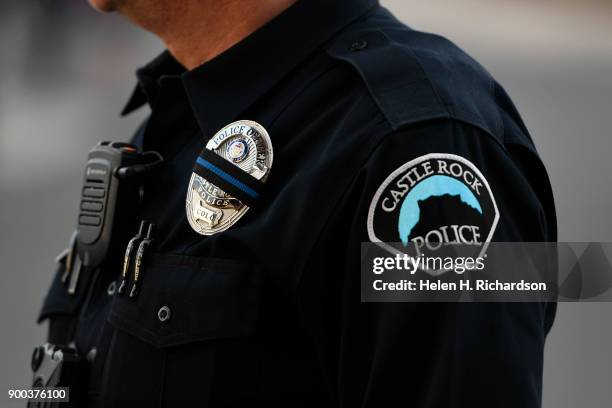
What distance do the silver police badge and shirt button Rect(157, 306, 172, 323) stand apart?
11 cm

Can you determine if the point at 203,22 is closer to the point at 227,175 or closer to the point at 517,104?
the point at 227,175

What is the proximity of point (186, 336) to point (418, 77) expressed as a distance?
1.50 feet

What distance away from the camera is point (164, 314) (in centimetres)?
122

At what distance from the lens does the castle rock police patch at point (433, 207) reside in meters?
1.08

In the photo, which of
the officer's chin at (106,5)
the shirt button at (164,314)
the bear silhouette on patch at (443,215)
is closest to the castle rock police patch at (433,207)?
the bear silhouette on patch at (443,215)

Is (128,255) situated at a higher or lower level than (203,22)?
lower

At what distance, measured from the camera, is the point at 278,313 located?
117cm

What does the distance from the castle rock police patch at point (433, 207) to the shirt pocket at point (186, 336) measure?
0.19 meters

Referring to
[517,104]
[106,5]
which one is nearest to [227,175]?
[106,5]

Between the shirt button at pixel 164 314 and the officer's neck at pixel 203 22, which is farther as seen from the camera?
the officer's neck at pixel 203 22

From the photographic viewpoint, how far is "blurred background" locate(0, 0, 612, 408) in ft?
10.7

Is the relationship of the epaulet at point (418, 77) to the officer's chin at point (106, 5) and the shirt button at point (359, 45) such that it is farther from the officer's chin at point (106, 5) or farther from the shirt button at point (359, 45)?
the officer's chin at point (106, 5)

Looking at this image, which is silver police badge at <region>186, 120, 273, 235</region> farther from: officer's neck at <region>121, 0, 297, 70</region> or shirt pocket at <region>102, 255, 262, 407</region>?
officer's neck at <region>121, 0, 297, 70</region>

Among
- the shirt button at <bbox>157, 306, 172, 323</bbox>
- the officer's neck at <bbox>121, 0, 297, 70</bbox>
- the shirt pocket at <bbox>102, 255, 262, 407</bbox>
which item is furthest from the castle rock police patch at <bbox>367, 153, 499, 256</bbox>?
the officer's neck at <bbox>121, 0, 297, 70</bbox>
